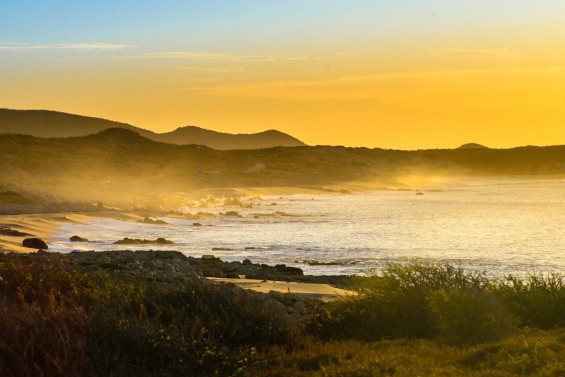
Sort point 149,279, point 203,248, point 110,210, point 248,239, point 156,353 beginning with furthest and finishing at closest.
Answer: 1. point 110,210
2. point 248,239
3. point 203,248
4. point 149,279
5. point 156,353

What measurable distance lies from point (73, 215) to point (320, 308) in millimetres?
41343

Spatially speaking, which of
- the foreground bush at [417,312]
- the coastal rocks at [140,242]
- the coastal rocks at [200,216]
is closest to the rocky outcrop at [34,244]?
the coastal rocks at [140,242]

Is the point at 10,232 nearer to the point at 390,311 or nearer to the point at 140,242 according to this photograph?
the point at 140,242

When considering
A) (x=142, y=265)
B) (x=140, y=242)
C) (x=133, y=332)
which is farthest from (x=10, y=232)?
(x=133, y=332)

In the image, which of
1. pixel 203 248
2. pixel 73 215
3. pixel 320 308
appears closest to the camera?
pixel 320 308

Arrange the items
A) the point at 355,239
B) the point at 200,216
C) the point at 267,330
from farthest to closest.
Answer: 1. the point at 200,216
2. the point at 355,239
3. the point at 267,330

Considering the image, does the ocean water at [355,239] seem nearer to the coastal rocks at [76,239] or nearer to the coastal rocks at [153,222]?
the coastal rocks at [76,239]

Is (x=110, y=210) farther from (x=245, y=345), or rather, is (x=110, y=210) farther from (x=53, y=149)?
(x=53, y=149)

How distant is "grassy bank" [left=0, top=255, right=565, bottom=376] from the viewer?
29.6 feet

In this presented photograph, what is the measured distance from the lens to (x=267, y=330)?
37.6 ft

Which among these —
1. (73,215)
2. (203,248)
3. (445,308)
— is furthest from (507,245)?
(445,308)

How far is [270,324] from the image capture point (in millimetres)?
11500

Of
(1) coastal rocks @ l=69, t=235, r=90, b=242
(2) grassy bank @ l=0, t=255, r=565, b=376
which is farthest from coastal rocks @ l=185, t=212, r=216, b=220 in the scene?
(2) grassy bank @ l=0, t=255, r=565, b=376

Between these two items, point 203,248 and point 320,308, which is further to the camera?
point 203,248
